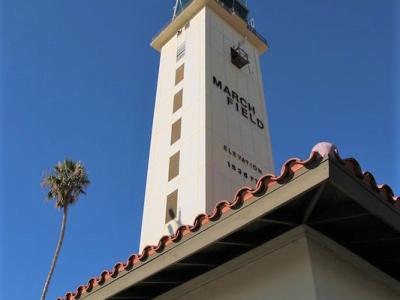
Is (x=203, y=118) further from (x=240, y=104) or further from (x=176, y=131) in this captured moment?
(x=240, y=104)

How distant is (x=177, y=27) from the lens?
28.4 m

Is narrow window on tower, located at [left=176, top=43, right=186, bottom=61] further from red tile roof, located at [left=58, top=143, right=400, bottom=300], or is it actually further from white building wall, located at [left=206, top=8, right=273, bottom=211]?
red tile roof, located at [left=58, top=143, right=400, bottom=300]

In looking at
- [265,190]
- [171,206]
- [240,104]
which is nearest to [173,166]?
[171,206]

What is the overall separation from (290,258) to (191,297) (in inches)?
79.6

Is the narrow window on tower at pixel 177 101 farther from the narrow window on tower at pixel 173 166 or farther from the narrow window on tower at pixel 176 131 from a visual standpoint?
the narrow window on tower at pixel 173 166

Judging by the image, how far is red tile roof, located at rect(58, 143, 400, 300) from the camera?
591 centimetres

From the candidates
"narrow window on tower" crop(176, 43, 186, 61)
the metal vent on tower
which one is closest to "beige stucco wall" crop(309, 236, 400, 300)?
the metal vent on tower

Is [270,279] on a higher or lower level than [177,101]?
lower

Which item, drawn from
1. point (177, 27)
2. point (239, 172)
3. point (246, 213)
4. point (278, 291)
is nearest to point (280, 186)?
point (246, 213)

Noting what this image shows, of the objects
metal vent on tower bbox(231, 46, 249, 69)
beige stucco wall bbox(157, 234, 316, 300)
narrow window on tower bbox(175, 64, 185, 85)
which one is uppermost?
metal vent on tower bbox(231, 46, 249, 69)

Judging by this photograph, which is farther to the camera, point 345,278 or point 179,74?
point 179,74

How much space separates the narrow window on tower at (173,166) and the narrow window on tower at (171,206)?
1119 millimetres

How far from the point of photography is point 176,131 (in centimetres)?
2288

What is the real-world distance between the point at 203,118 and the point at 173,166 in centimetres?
249
